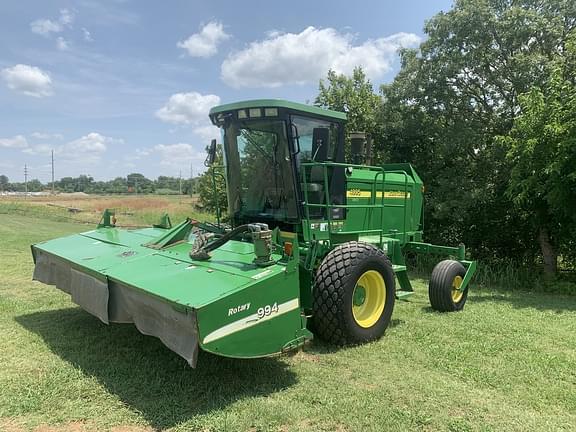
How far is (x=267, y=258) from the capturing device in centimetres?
448

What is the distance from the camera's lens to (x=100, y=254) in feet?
18.2

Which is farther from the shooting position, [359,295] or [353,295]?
[359,295]

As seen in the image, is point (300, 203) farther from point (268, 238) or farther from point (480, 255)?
point (480, 255)

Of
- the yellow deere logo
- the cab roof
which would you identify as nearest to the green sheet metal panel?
the yellow deere logo

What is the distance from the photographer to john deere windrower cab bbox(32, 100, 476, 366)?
3963 mm

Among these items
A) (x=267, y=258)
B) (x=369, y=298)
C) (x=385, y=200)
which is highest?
(x=385, y=200)

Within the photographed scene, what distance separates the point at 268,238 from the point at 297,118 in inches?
72.7

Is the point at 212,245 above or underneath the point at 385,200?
underneath

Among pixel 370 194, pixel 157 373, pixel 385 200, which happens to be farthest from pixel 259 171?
pixel 157 373

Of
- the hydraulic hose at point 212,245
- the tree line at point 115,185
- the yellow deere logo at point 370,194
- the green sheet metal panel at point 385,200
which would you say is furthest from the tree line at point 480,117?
the tree line at point 115,185

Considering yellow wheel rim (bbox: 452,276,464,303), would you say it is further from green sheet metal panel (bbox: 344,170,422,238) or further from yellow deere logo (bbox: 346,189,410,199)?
yellow deere logo (bbox: 346,189,410,199)

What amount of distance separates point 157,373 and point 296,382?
1.24 metres

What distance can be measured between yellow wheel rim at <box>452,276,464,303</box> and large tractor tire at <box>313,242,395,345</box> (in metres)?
1.98

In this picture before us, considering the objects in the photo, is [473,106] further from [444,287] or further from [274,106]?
[274,106]
